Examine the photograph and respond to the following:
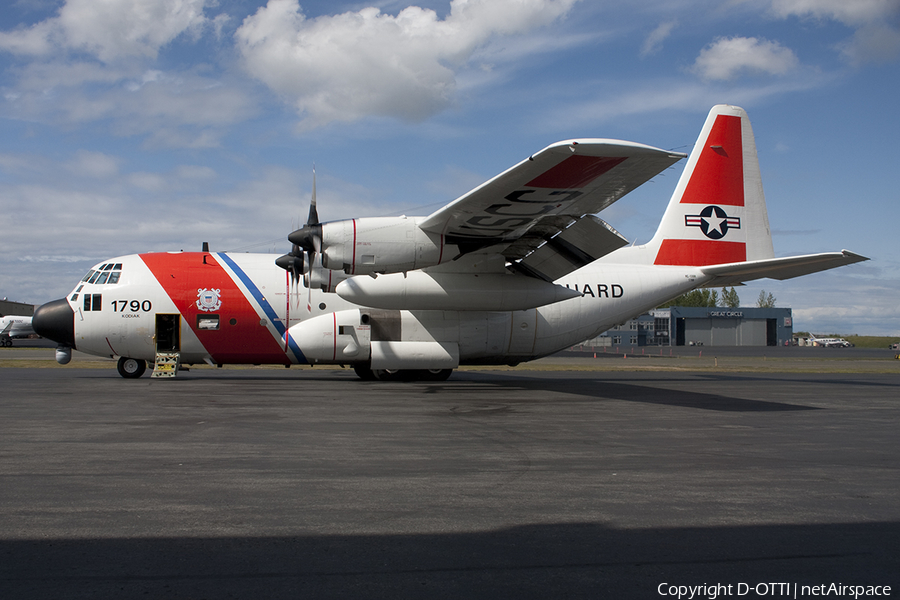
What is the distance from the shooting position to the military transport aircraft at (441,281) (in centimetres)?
1406

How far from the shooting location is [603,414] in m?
11.6

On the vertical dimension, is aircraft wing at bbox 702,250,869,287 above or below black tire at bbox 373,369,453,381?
above

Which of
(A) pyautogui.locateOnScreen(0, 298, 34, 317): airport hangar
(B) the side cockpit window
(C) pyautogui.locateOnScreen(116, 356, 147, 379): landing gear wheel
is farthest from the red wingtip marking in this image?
(A) pyautogui.locateOnScreen(0, 298, 34, 317): airport hangar

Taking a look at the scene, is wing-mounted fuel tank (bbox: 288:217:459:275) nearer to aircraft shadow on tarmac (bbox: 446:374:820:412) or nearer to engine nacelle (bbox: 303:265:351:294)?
engine nacelle (bbox: 303:265:351:294)

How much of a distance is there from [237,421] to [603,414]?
6491 mm

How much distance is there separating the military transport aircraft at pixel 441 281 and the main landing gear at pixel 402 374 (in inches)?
2.5

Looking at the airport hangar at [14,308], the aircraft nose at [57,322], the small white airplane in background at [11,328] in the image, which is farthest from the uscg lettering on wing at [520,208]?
the airport hangar at [14,308]

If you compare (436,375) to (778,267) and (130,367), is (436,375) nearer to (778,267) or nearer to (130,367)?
(130,367)

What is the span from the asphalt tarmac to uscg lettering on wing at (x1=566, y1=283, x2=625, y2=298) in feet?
26.9

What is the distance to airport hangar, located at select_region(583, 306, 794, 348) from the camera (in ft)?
279

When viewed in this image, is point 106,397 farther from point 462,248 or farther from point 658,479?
point 658,479

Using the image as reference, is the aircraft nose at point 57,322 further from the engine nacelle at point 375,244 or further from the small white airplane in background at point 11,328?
the small white airplane in background at point 11,328

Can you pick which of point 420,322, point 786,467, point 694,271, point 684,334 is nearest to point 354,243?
point 420,322

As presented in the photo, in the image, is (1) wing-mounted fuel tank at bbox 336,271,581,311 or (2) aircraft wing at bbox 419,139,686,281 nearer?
(2) aircraft wing at bbox 419,139,686,281
